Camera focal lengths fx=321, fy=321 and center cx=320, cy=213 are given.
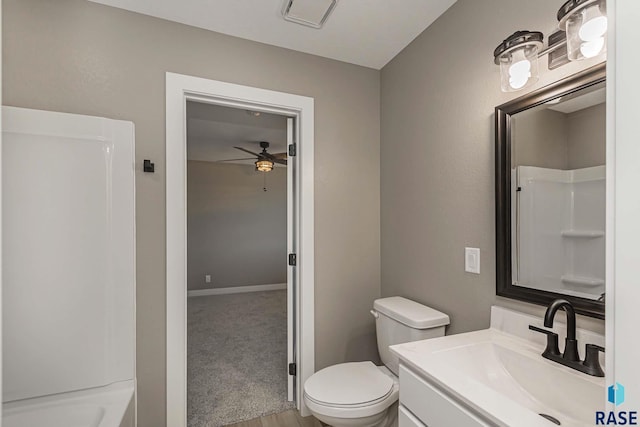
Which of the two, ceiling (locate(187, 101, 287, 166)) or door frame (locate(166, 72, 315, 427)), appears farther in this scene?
ceiling (locate(187, 101, 287, 166))

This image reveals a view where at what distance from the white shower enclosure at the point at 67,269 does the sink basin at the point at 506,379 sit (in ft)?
4.47

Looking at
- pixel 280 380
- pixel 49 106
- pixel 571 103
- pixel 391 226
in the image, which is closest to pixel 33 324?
pixel 49 106

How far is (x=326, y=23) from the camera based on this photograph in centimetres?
185

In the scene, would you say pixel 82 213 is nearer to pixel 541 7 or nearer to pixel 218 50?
pixel 218 50

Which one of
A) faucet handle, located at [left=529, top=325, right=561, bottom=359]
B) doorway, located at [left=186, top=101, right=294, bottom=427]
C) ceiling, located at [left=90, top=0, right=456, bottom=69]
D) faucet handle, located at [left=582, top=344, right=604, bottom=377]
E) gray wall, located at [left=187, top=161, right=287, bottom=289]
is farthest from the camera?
gray wall, located at [left=187, top=161, right=287, bottom=289]

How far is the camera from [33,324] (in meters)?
1.47

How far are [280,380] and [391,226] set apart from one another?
5.07 ft

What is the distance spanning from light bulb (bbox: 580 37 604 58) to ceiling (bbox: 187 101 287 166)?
2.09m

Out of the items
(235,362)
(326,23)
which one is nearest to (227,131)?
(326,23)

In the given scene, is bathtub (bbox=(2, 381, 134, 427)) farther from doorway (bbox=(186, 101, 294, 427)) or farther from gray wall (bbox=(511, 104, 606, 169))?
gray wall (bbox=(511, 104, 606, 169))

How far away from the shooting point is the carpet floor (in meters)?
2.20

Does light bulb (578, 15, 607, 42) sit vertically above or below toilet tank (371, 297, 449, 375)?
above

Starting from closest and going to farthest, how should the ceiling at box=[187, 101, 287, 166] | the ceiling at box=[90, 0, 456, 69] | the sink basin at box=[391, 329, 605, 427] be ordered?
the sink basin at box=[391, 329, 605, 427] → the ceiling at box=[90, 0, 456, 69] → the ceiling at box=[187, 101, 287, 166]

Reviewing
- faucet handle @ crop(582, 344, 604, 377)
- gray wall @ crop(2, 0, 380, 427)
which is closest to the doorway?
gray wall @ crop(2, 0, 380, 427)
